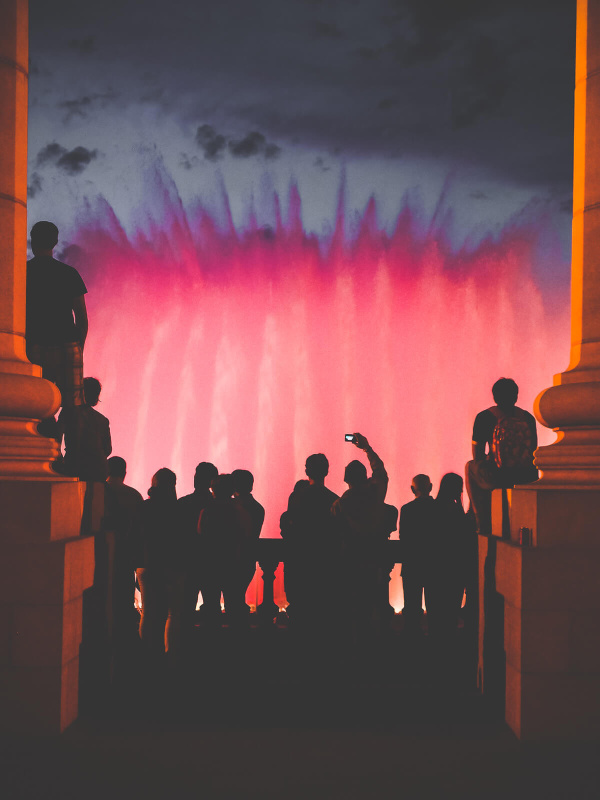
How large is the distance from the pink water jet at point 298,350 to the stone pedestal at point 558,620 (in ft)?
37.8

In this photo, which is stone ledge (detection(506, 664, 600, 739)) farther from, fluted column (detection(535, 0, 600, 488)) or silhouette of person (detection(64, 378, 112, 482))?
silhouette of person (detection(64, 378, 112, 482))

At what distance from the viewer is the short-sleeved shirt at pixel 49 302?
199 inches

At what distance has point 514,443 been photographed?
487 centimetres

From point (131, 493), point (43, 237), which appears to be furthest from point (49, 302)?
point (131, 493)

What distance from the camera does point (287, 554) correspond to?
550cm

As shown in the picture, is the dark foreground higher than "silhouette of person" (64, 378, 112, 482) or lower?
lower

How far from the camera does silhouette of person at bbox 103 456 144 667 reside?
16.7 ft

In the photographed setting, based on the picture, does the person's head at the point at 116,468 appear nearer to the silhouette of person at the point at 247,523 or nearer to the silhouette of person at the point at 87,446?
the silhouette of person at the point at 87,446

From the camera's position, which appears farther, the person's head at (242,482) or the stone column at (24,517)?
the person's head at (242,482)

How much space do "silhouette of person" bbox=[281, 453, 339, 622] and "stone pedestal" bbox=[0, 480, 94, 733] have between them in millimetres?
1786

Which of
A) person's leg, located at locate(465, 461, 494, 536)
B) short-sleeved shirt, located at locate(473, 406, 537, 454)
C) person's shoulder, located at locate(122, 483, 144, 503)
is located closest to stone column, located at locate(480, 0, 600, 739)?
person's leg, located at locate(465, 461, 494, 536)

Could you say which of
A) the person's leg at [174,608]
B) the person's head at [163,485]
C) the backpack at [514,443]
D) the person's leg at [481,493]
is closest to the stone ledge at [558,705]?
the person's leg at [481,493]

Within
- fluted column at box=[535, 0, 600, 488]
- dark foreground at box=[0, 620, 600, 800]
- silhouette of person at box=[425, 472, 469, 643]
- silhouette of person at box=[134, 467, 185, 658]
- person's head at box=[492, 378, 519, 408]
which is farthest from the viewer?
silhouette of person at box=[425, 472, 469, 643]

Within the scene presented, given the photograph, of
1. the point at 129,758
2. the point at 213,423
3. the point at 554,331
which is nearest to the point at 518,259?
the point at 554,331
